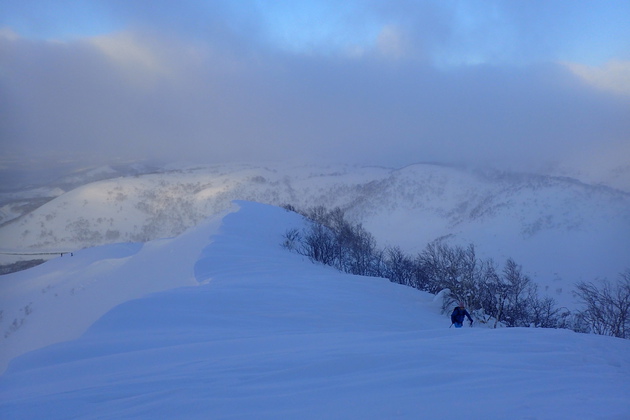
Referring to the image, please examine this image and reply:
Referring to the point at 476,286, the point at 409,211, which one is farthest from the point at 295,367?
the point at 409,211

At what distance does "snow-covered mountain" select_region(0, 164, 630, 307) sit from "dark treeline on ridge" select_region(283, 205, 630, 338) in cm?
1518

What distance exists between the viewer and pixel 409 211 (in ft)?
242

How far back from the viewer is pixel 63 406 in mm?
4211

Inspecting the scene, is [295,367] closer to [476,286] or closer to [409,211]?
[476,286]

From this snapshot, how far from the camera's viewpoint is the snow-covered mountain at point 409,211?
4022 cm

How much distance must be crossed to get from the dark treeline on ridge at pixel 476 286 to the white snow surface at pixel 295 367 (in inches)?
304

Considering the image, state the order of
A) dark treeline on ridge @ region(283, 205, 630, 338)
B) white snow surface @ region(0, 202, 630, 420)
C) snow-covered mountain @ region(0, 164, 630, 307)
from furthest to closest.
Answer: snow-covered mountain @ region(0, 164, 630, 307), dark treeline on ridge @ region(283, 205, 630, 338), white snow surface @ region(0, 202, 630, 420)

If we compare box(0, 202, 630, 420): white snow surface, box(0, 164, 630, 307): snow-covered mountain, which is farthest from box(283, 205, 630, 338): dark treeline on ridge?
box(0, 164, 630, 307): snow-covered mountain

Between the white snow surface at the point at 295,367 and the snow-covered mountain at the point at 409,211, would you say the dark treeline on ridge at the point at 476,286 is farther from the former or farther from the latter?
the snow-covered mountain at the point at 409,211

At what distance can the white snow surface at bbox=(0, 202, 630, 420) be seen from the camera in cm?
398

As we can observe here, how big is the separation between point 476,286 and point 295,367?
51.2ft

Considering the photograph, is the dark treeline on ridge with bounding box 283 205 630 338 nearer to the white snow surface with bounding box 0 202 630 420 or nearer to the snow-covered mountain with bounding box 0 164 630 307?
the white snow surface with bounding box 0 202 630 420

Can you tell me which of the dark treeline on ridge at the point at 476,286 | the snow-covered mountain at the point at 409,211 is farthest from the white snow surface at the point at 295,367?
the snow-covered mountain at the point at 409,211

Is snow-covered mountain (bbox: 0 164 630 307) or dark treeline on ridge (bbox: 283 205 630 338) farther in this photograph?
snow-covered mountain (bbox: 0 164 630 307)
